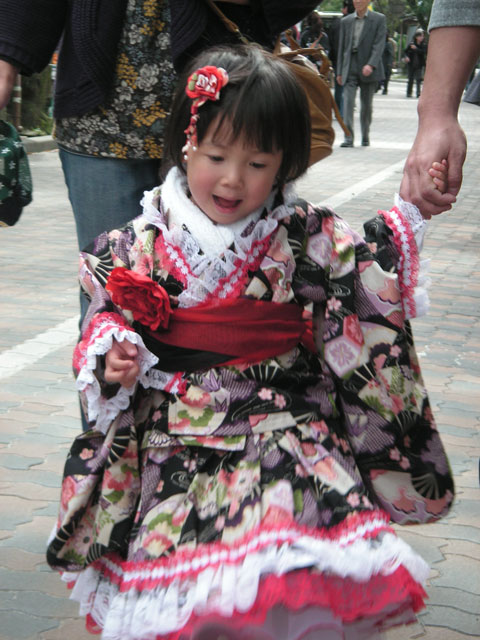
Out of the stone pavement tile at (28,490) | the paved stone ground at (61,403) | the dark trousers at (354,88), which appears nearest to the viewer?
the paved stone ground at (61,403)

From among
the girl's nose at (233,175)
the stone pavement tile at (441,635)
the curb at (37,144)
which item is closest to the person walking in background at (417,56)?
the curb at (37,144)

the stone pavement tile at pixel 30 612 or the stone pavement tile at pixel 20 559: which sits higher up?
the stone pavement tile at pixel 30 612

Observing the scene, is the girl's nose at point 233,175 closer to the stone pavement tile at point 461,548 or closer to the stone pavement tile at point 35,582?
the stone pavement tile at point 35,582

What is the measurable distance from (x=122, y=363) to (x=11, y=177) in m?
0.65

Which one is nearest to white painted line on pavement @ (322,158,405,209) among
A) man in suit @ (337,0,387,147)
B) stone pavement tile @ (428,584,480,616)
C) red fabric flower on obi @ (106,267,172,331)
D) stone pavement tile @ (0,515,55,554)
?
man in suit @ (337,0,387,147)

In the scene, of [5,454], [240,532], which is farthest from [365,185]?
[240,532]

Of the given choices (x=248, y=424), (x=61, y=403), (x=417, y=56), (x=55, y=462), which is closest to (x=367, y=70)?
(x=61, y=403)

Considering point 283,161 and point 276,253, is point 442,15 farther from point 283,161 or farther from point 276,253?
point 276,253

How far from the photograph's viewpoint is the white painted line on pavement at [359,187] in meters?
9.55

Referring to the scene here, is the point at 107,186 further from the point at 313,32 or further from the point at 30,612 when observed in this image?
the point at 313,32

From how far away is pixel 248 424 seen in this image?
2.13 metres

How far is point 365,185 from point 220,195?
28.8 ft

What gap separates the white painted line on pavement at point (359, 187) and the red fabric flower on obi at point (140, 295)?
712cm

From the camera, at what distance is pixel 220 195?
2170 millimetres
